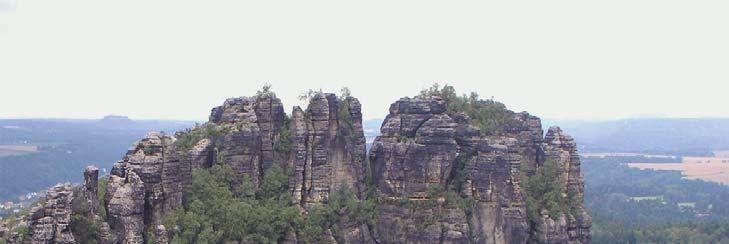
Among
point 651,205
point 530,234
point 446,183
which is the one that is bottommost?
point 651,205

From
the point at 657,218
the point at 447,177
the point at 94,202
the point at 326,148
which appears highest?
the point at 326,148

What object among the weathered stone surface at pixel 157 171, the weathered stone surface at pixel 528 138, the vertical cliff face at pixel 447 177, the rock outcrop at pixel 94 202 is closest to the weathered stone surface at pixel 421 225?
the vertical cliff face at pixel 447 177

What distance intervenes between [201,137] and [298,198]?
770 centimetres

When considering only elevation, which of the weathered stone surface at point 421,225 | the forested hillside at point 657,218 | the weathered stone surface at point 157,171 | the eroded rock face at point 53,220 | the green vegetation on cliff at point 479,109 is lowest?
the forested hillside at point 657,218

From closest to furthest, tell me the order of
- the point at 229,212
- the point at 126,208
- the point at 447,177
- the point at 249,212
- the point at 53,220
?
the point at 53,220 < the point at 126,208 < the point at 229,212 < the point at 249,212 < the point at 447,177

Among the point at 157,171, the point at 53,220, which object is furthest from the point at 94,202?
the point at 157,171

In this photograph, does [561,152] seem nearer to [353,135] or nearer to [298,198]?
[353,135]

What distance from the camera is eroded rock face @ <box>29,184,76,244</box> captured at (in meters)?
36.4

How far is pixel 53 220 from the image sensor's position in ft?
121

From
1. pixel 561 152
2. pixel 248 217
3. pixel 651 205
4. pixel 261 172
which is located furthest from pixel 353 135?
pixel 651 205

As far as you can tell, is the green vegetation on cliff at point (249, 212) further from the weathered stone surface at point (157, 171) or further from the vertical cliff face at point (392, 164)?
the weathered stone surface at point (157, 171)

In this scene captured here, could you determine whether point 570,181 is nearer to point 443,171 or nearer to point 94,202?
point 443,171

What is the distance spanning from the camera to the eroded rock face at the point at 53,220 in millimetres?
36375

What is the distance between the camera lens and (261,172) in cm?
A: 4969
